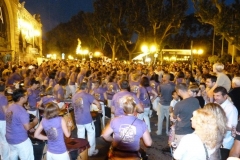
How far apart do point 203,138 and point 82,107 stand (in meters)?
3.79

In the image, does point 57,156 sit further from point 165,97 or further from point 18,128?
point 165,97

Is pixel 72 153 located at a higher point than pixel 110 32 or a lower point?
lower

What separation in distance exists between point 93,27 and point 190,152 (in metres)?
40.7

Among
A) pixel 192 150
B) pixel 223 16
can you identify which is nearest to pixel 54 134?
pixel 192 150

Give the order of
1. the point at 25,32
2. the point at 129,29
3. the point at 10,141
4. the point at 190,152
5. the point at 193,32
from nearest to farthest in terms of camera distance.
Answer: the point at 190,152, the point at 10,141, the point at 25,32, the point at 129,29, the point at 193,32

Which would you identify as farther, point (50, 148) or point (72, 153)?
point (72, 153)

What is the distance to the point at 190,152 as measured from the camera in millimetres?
A: 2967

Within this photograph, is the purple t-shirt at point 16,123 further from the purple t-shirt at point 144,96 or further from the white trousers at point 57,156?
the purple t-shirt at point 144,96

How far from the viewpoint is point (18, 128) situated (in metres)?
4.79

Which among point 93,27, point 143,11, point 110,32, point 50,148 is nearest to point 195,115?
point 50,148

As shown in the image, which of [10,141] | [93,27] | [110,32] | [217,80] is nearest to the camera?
[10,141]

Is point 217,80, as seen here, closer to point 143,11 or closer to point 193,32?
point 143,11

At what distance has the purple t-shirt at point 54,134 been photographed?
167 inches

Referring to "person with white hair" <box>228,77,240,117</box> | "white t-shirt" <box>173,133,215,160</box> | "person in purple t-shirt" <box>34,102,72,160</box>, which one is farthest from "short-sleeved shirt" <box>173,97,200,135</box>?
"person in purple t-shirt" <box>34,102,72,160</box>
